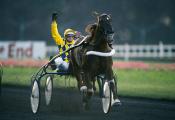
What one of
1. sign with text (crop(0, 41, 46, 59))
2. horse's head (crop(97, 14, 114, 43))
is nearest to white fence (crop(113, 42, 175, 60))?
sign with text (crop(0, 41, 46, 59))

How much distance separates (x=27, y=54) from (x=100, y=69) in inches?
915

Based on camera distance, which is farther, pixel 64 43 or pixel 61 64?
pixel 64 43

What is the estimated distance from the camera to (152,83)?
22.2 metres

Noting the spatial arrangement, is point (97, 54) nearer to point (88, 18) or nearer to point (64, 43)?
point (64, 43)

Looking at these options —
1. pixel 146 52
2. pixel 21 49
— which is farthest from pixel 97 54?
pixel 146 52

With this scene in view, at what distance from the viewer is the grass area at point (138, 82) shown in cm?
1842

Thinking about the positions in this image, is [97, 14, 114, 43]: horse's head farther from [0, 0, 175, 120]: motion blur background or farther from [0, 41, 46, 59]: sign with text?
[0, 41, 46, 59]: sign with text

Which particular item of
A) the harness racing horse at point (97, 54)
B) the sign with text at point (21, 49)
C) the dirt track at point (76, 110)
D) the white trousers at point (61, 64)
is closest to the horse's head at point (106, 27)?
the harness racing horse at point (97, 54)

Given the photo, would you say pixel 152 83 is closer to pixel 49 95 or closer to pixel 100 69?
pixel 49 95

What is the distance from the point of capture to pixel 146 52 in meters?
42.6

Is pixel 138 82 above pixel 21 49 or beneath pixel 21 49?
beneath

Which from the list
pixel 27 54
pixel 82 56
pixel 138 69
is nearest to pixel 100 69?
pixel 82 56

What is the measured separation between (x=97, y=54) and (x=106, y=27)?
1.90 feet

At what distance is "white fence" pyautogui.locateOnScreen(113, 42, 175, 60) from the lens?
131ft
